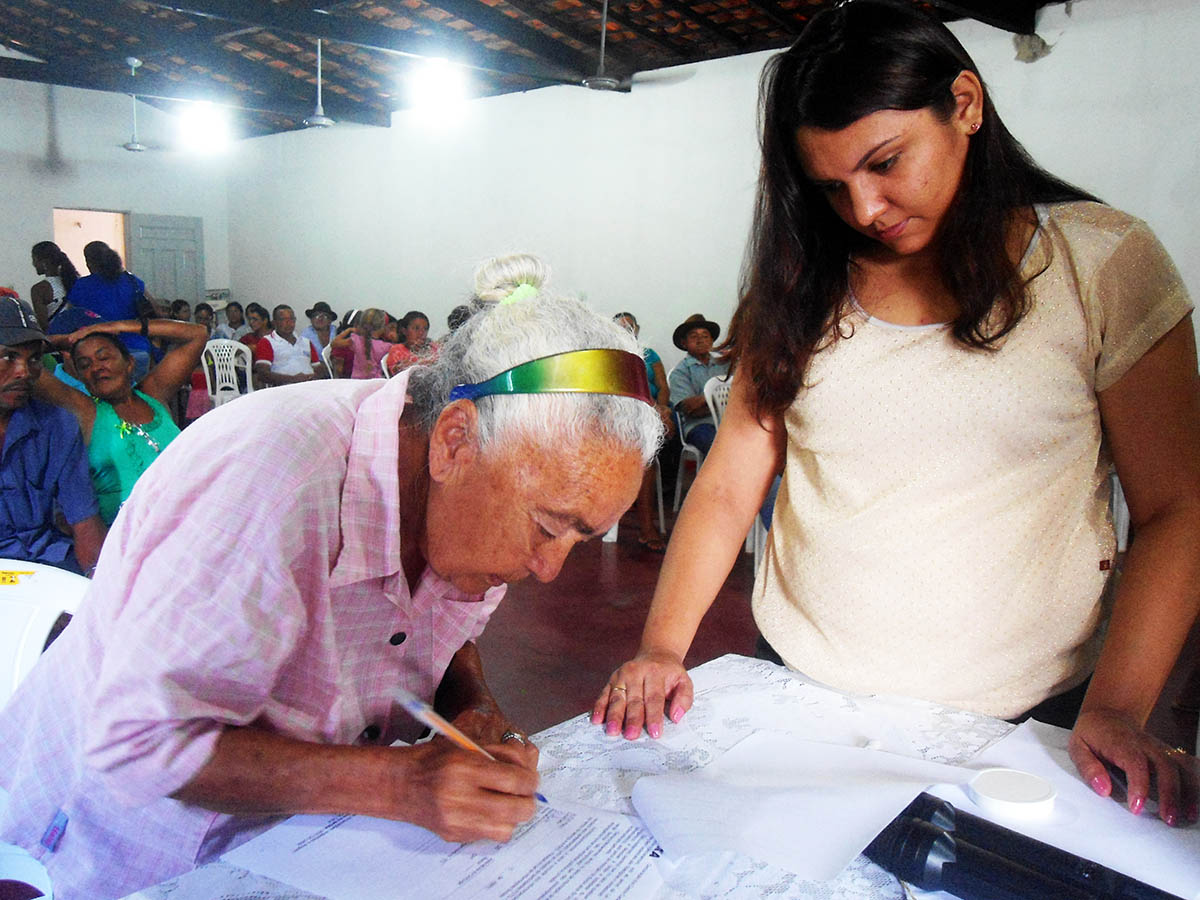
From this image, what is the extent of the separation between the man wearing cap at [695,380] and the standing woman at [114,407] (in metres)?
3.24

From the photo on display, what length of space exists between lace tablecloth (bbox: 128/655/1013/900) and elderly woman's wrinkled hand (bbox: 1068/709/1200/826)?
0.36ft

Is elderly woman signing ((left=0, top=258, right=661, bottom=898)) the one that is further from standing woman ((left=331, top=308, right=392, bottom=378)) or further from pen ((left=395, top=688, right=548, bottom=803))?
standing woman ((left=331, top=308, right=392, bottom=378))

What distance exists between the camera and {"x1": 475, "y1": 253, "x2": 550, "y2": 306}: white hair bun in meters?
1.09

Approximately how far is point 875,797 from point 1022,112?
6810 millimetres

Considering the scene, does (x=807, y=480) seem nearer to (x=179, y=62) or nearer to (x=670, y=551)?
(x=670, y=551)

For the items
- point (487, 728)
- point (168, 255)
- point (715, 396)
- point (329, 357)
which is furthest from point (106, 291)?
point (168, 255)

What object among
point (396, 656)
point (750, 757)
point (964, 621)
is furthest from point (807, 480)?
point (396, 656)

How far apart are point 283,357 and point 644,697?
32.7 ft

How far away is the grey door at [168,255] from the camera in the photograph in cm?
1319

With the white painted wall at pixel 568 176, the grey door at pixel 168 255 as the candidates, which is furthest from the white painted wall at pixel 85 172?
the grey door at pixel 168 255

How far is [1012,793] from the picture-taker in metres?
0.91

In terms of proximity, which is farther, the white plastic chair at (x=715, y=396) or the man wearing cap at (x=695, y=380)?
the man wearing cap at (x=695, y=380)

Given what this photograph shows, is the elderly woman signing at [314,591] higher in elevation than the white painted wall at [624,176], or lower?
lower

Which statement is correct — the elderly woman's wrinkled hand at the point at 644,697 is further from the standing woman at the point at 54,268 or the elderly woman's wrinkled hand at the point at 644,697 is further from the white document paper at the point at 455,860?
the standing woman at the point at 54,268
